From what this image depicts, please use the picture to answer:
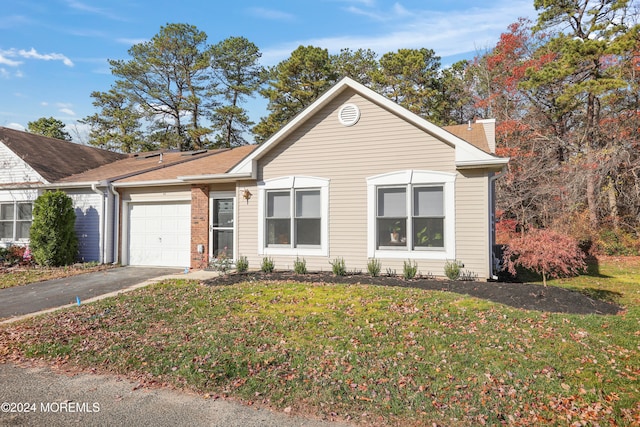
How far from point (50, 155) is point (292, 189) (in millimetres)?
12460

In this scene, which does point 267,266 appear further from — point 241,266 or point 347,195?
point 347,195

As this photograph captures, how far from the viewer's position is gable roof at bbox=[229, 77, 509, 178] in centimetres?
883

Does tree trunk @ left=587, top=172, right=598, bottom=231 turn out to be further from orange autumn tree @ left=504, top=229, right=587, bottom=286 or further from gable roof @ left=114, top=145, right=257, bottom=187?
gable roof @ left=114, top=145, right=257, bottom=187

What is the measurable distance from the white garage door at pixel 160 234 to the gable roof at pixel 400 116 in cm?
291

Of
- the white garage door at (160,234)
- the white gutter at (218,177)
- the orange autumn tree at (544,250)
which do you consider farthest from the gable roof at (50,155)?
the orange autumn tree at (544,250)

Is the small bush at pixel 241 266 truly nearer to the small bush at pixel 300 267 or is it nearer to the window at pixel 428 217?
the small bush at pixel 300 267

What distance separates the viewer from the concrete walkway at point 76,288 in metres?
7.99

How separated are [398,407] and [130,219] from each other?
1227 centimetres

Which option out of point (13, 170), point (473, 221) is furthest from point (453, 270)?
point (13, 170)

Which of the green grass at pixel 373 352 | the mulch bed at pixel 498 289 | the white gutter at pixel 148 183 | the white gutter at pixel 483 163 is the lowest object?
the green grass at pixel 373 352

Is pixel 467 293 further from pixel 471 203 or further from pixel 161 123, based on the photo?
pixel 161 123

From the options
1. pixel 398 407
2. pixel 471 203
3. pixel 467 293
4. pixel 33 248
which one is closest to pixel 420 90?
pixel 471 203

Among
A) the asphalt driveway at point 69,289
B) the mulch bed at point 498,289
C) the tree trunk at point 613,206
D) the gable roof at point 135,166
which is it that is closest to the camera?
the mulch bed at point 498,289

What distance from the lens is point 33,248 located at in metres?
12.7
